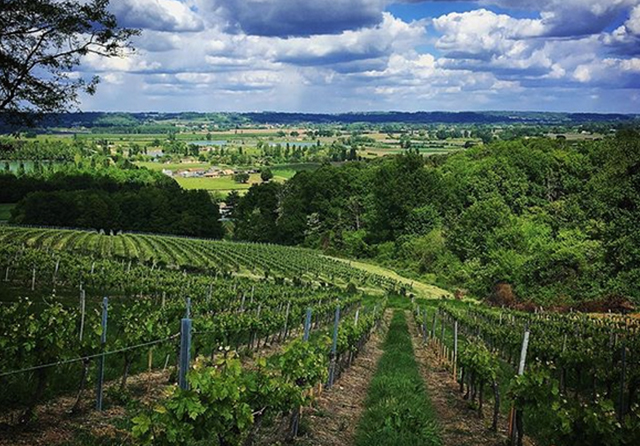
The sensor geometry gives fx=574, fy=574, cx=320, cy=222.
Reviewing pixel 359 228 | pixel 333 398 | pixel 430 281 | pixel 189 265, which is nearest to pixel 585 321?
pixel 333 398

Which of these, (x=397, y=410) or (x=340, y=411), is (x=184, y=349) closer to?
(x=397, y=410)

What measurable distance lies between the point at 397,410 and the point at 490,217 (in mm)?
60650

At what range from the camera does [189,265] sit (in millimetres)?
50250

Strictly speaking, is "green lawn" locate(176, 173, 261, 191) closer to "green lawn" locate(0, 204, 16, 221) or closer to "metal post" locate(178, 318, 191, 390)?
"green lawn" locate(0, 204, 16, 221)

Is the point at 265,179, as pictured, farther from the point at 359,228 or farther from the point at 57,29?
the point at 57,29

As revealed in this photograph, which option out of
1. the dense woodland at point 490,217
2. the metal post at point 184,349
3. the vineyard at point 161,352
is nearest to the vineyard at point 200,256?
the dense woodland at point 490,217

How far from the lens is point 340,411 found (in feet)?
41.1

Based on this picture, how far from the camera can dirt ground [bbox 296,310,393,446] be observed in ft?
33.9

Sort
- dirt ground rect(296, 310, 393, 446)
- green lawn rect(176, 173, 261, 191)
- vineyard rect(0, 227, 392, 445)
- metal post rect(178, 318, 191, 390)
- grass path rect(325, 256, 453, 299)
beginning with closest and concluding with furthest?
vineyard rect(0, 227, 392, 445), metal post rect(178, 318, 191, 390), dirt ground rect(296, 310, 393, 446), grass path rect(325, 256, 453, 299), green lawn rect(176, 173, 261, 191)

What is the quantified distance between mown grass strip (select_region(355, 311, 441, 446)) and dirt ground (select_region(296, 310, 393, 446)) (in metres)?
0.23

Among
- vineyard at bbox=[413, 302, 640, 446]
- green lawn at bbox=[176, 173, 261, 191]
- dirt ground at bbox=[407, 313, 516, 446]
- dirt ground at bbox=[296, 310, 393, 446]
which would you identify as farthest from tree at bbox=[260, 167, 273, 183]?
dirt ground at bbox=[296, 310, 393, 446]

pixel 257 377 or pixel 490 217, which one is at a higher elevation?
pixel 257 377

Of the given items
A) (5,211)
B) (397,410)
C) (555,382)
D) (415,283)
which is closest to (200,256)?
(415,283)

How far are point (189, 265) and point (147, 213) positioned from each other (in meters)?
52.9
